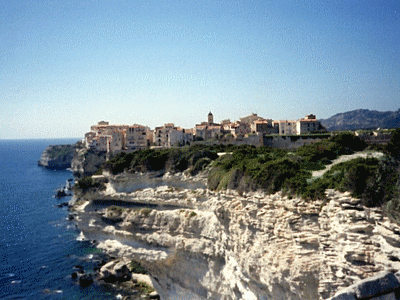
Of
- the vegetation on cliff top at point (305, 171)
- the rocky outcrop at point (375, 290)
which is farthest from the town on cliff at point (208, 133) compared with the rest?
Result: the rocky outcrop at point (375, 290)

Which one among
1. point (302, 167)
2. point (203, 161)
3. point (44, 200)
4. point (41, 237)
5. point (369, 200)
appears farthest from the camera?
point (44, 200)

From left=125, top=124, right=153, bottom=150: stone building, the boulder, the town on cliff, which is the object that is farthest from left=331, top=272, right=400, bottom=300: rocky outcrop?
left=125, top=124, right=153, bottom=150: stone building

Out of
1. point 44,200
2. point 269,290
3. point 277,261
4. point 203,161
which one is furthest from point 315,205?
point 44,200

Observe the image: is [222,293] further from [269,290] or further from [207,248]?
[269,290]

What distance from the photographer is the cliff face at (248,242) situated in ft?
38.1

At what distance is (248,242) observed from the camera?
17422 millimetres

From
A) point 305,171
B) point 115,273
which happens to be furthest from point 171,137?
point 305,171

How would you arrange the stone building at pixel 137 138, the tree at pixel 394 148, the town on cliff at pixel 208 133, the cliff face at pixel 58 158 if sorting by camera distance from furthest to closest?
the cliff face at pixel 58 158, the stone building at pixel 137 138, the town on cliff at pixel 208 133, the tree at pixel 394 148

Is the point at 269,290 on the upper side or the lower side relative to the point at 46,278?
upper

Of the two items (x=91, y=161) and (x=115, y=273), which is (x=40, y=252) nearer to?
(x=115, y=273)

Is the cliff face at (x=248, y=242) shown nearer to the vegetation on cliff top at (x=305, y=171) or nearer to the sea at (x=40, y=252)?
the vegetation on cliff top at (x=305, y=171)

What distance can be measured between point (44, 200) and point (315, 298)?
5692 centimetres

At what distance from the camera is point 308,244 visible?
13.7 m

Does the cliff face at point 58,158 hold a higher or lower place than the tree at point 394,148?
lower
